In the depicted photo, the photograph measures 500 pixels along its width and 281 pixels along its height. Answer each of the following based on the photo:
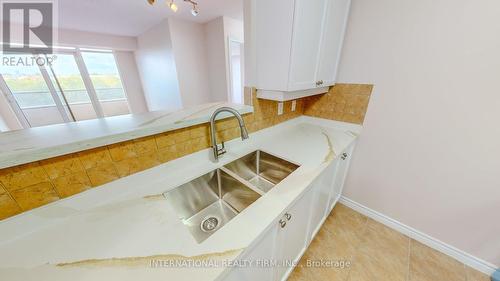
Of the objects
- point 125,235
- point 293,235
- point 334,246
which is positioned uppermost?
point 125,235

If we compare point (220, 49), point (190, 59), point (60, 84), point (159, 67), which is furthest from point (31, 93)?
point (220, 49)

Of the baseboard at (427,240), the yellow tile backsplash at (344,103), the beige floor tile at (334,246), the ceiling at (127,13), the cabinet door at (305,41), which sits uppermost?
the ceiling at (127,13)

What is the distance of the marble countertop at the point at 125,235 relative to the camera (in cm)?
49

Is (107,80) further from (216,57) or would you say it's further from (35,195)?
(35,195)

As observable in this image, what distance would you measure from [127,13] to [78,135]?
296cm

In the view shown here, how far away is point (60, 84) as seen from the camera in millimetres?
3658

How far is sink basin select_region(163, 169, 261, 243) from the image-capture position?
2.85ft

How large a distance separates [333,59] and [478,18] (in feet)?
2.38

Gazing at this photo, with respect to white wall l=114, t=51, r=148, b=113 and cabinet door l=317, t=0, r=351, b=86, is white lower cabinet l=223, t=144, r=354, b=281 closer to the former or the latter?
cabinet door l=317, t=0, r=351, b=86

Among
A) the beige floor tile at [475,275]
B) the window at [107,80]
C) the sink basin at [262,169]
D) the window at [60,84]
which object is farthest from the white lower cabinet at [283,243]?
the window at [107,80]

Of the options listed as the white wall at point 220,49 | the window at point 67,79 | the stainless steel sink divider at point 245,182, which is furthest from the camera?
the window at point 67,79

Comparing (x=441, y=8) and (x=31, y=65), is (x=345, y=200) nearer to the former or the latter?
(x=441, y=8)

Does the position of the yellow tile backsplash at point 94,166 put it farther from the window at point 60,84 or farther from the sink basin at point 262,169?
the window at point 60,84

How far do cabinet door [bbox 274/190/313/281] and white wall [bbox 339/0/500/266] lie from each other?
939 millimetres
